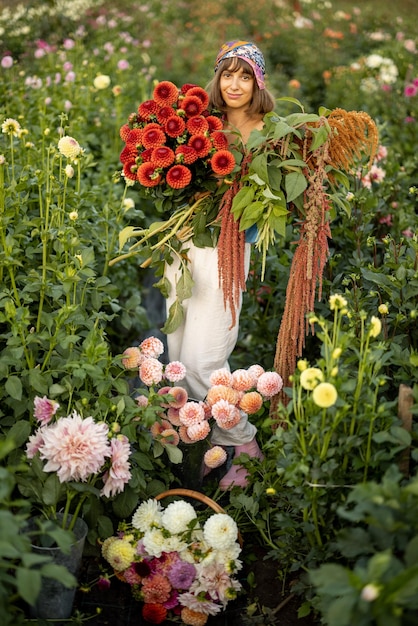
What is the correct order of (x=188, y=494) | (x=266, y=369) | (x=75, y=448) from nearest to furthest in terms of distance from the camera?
(x=75, y=448) < (x=188, y=494) < (x=266, y=369)

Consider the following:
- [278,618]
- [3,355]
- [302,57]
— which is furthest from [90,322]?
[302,57]

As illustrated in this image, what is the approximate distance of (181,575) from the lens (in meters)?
2.16

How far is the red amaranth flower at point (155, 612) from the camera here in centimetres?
214

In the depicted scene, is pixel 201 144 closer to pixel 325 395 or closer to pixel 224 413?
pixel 224 413

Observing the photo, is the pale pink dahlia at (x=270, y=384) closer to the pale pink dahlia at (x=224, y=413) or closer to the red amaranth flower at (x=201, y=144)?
the pale pink dahlia at (x=224, y=413)

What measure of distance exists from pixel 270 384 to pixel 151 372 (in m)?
0.41

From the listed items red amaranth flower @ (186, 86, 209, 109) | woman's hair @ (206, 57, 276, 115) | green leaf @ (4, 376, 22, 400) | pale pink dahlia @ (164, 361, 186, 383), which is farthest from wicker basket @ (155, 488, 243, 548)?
woman's hair @ (206, 57, 276, 115)

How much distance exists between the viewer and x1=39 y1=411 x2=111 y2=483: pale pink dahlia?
2.04 metres

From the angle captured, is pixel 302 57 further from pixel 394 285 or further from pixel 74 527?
pixel 74 527

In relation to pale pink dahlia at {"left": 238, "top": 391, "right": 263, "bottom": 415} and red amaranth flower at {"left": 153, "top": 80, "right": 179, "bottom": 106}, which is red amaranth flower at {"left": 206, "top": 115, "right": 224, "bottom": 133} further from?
pale pink dahlia at {"left": 238, "top": 391, "right": 263, "bottom": 415}

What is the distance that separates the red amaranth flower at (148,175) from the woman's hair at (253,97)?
461 millimetres

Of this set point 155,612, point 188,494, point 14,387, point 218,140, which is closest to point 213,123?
point 218,140

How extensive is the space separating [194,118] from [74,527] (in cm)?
135

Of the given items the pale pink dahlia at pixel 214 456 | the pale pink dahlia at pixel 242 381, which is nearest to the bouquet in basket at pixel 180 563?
the pale pink dahlia at pixel 214 456
